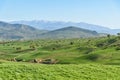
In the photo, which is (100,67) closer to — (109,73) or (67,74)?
(109,73)

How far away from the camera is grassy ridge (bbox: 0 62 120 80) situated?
3512cm

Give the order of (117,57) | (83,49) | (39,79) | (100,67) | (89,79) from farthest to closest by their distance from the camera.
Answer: (83,49), (117,57), (100,67), (89,79), (39,79)

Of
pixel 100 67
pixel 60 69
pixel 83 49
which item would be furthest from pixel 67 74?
pixel 83 49

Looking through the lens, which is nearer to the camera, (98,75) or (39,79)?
(39,79)

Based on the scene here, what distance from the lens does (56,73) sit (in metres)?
37.3

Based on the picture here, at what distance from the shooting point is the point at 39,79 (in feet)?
113

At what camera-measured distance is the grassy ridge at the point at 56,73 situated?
35.1 m

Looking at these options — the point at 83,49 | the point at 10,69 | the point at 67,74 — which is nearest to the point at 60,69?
the point at 67,74

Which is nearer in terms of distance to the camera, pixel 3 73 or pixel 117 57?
pixel 3 73

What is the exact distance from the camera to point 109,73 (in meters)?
39.8

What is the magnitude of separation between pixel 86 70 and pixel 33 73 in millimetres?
8132

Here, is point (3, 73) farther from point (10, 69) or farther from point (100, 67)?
point (100, 67)

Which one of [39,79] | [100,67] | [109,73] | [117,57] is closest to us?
[39,79]

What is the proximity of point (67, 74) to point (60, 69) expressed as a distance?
1835mm
